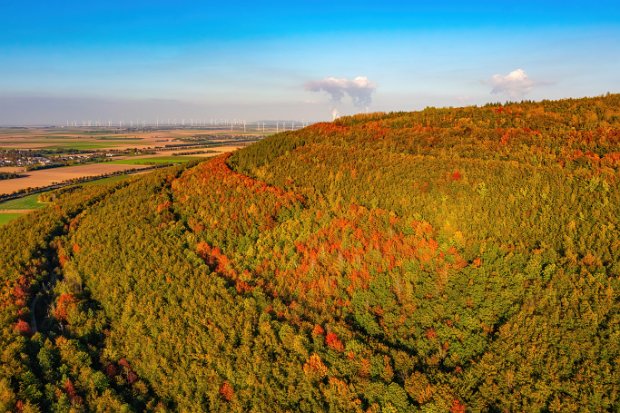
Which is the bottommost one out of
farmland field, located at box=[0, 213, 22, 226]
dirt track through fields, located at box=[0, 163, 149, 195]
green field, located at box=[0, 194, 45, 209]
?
farmland field, located at box=[0, 213, 22, 226]

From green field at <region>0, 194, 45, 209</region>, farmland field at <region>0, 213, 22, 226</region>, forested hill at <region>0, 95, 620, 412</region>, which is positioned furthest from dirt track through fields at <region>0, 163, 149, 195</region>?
forested hill at <region>0, 95, 620, 412</region>

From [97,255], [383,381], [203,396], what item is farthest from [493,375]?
[97,255]

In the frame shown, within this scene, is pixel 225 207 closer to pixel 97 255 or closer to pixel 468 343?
pixel 97 255

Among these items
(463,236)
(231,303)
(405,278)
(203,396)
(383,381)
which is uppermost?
(463,236)

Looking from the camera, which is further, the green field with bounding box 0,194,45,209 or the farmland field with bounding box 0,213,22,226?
the green field with bounding box 0,194,45,209

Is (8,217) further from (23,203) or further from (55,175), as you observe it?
(55,175)

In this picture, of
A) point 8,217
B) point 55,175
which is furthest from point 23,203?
point 55,175

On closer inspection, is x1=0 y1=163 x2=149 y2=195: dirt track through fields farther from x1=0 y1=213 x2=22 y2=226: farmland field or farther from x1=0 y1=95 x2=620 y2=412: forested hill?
x1=0 y1=95 x2=620 y2=412: forested hill
